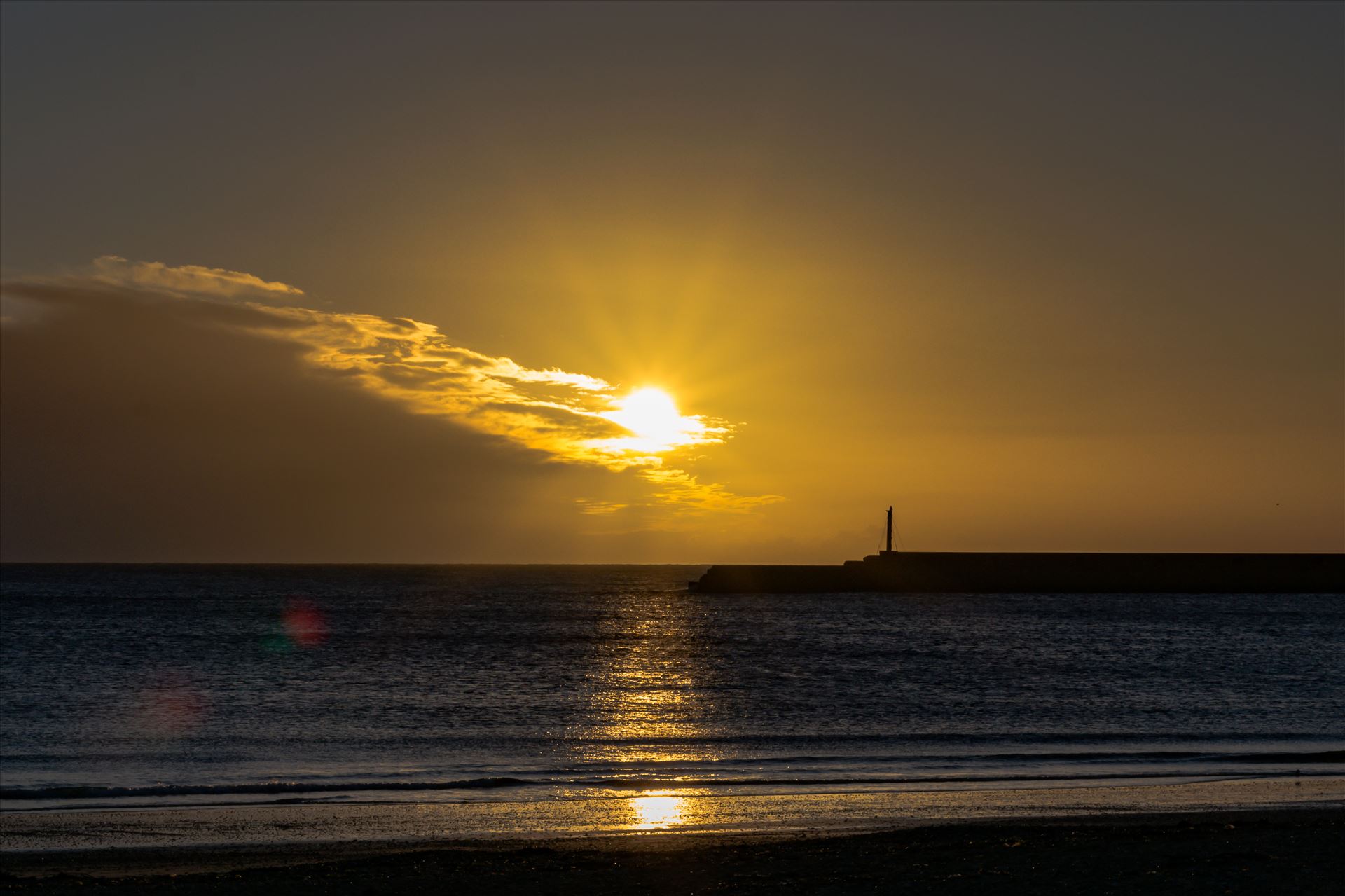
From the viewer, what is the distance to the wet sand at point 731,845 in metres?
13.4

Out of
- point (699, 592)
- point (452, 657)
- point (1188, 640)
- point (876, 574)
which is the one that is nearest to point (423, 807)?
point (452, 657)

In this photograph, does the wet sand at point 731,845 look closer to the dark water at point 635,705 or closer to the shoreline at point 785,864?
the shoreline at point 785,864

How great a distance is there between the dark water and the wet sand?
2202 millimetres

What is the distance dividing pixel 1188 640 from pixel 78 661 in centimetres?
5813

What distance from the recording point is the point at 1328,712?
116ft

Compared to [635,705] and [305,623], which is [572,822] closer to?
[635,705]

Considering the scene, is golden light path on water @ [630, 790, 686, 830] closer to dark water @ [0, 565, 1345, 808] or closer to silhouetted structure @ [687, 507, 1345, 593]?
dark water @ [0, 565, 1345, 808]

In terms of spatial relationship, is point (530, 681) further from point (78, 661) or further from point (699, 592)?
point (699, 592)

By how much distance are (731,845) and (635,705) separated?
22.8 metres

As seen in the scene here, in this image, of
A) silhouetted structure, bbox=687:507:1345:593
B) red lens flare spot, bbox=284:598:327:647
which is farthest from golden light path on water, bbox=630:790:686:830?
silhouetted structure, bbox=687:507:1345:593

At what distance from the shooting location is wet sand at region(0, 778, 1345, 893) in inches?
529

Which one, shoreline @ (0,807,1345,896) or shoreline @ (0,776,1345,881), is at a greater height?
shoreline @ (0,807,1345,896)

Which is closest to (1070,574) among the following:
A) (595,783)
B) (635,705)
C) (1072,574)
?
(1072,574)

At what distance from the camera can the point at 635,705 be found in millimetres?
38344
